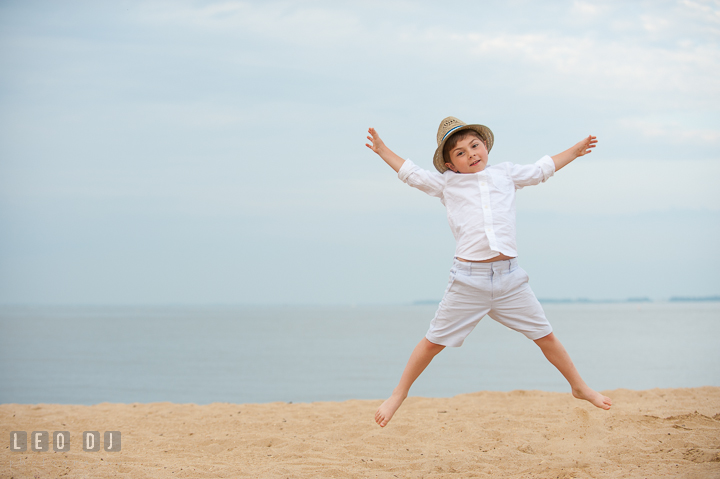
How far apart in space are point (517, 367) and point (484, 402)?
32.5ft

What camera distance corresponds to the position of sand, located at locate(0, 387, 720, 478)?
354 cm

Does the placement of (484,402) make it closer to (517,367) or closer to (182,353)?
(517,367)

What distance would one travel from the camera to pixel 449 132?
12.1 ft

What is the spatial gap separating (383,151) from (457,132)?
529 millimetres

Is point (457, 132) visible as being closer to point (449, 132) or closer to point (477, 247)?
point (449, 132)

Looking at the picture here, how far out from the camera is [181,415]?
18.4 feet

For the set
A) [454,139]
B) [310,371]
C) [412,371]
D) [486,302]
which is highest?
[454,139]

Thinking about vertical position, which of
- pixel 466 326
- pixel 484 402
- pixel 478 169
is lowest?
pixel 484 402

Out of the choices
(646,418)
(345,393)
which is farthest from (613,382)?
(646,418)

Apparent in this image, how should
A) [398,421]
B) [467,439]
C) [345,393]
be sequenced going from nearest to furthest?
[467,439], [398,421], [345,393]

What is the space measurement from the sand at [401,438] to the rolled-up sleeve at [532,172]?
73.4 inches
